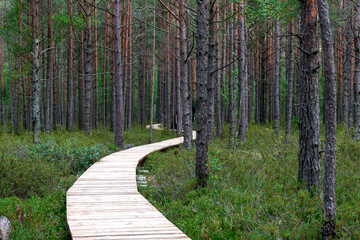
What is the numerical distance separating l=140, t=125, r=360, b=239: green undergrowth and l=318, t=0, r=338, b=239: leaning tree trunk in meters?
0.24

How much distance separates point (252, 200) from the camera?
599 centimetres

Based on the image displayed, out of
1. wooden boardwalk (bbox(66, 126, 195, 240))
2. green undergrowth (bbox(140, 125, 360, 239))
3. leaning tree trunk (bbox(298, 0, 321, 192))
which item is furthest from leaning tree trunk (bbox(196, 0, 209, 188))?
leaning tree trunk (bbox(298, 0, 321, 192))

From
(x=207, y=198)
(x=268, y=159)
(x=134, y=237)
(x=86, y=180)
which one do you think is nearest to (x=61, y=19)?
(x=86, y=180)

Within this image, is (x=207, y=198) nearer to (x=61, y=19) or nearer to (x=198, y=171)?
(x=198, y=171)

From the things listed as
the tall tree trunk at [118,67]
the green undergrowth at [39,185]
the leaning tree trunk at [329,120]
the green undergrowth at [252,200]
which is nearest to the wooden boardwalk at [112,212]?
the green undergrowth at [39,185]

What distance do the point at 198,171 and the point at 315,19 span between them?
13.0 feet

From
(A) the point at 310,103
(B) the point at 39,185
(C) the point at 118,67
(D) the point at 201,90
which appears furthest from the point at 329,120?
(C) the point at 118,67

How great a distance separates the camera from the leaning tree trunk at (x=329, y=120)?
4422 mm

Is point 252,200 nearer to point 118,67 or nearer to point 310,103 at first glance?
point 310,103

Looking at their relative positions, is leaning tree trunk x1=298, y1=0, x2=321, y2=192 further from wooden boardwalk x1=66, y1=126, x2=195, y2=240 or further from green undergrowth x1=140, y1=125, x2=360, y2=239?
wooden boardwalk x1=66, y1=126, x2=195, y2=240

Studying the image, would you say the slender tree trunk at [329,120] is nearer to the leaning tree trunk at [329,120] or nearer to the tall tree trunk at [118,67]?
the leaning tree trunk at [329,120]

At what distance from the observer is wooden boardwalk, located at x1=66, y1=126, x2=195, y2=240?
4.33 meters

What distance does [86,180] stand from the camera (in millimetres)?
7832

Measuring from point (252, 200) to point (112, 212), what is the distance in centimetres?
253
